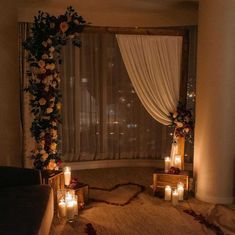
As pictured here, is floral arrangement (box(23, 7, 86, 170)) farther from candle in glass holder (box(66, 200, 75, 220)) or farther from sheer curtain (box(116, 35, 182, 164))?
sheer curtain (box(116, 35, 182, 164))

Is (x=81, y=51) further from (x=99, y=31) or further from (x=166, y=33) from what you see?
(x=166, y=33)

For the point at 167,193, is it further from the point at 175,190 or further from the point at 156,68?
the point at 156,68

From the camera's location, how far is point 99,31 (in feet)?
13.8

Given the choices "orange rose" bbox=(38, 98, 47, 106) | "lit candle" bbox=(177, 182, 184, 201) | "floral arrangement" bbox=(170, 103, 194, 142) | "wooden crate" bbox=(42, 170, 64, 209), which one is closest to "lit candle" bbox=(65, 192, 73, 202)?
"wooden crate" bbox=(42, 170, 64, 209)

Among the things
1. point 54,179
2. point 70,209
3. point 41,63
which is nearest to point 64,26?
point 41,63

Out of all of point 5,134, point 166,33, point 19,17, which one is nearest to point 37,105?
point 5,134

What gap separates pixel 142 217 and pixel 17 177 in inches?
48.2

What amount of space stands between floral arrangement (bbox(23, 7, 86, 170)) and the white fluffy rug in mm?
681

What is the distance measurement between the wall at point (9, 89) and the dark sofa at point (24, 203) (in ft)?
2.68

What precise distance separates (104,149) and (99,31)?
1.70 meters

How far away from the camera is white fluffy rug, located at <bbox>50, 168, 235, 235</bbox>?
2.85 metres

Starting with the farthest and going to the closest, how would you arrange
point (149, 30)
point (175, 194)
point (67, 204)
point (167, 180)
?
point (149, 30), point (167, 180), point (175, 194), point (67, 204)

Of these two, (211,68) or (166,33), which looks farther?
(166,33)

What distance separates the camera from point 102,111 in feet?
15.7
